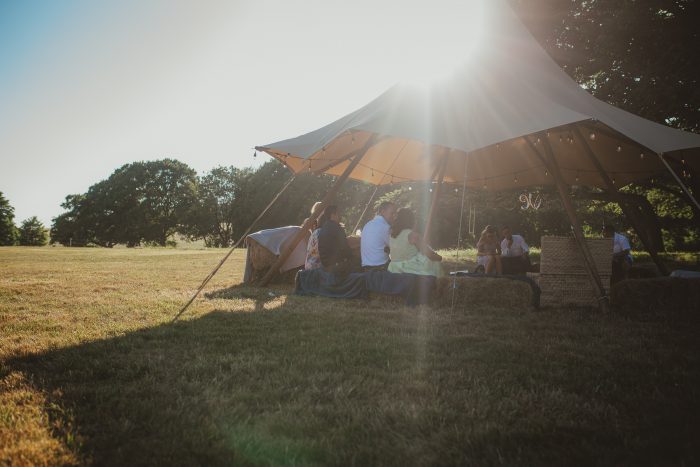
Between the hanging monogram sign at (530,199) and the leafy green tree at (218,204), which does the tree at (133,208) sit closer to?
the leafy green tree at (218,204)

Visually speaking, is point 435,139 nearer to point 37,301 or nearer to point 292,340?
point 292,340

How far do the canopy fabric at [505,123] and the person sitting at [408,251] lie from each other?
4.84ft

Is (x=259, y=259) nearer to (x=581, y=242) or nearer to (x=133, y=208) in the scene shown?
(x=581, y=242)

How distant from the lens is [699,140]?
6.26 m

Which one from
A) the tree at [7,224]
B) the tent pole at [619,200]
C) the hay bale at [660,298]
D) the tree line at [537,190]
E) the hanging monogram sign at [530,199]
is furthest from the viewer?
Answer: the tree at [7,224]

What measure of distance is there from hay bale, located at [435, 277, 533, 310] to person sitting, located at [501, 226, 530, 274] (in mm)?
3261

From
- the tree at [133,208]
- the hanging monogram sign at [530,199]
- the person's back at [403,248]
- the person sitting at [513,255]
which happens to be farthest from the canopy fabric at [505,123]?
the tree at [133,208]

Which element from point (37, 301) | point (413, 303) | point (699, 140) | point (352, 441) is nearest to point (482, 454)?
point (352, 441)

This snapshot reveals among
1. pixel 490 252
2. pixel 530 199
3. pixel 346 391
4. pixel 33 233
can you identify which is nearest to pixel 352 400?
pixel 346 391

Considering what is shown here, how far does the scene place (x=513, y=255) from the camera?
9.87 metres

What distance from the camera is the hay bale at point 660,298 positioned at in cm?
571

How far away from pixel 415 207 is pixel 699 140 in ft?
53.6

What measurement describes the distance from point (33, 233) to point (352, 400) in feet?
242

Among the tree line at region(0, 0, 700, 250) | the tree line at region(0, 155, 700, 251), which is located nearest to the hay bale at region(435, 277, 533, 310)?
the tree line at region(0, 0, 700, 250)
